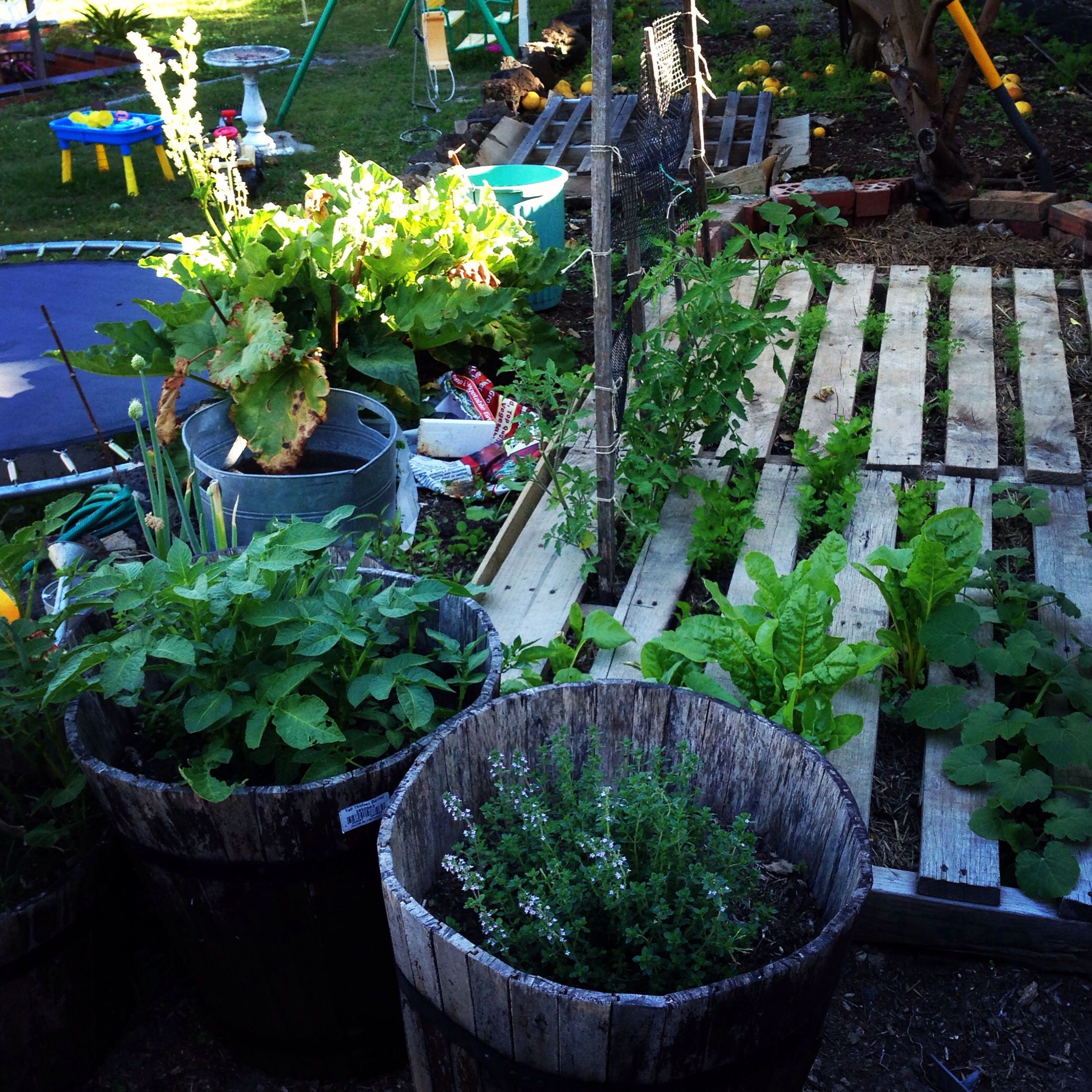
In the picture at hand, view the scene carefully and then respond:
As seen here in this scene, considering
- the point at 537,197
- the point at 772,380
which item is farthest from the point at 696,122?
the point at 772,380

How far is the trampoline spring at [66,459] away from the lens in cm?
390

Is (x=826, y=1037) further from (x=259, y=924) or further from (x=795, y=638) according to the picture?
(x=259, y=924)

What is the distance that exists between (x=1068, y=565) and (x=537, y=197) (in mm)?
2906

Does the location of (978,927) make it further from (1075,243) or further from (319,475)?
(1075,243)

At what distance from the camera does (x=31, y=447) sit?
412 cm

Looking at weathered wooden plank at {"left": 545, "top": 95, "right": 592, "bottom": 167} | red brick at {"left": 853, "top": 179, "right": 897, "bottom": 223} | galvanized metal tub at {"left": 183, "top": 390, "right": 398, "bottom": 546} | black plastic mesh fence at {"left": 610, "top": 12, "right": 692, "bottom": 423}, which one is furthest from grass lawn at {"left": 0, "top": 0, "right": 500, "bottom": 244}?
galvanized metal tub at {"left": 183, "top": 390, "right": 398, "bottom": 546}

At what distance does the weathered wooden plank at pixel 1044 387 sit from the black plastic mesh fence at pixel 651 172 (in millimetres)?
1350

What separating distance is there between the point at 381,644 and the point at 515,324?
2.37 metres

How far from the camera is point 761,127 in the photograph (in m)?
6.95

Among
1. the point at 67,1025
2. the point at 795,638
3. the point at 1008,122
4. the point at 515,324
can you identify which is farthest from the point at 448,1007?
the point at 1008,122

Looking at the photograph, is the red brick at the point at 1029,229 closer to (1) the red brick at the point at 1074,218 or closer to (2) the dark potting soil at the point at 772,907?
(1) the red brick at the point at 1074,218

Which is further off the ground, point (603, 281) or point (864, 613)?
point (603, 281)

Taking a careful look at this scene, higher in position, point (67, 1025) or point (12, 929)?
point (12, 929)

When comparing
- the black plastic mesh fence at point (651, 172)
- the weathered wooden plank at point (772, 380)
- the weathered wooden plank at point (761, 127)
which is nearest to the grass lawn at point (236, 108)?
the weathered wooden plank at point (761, 127)
